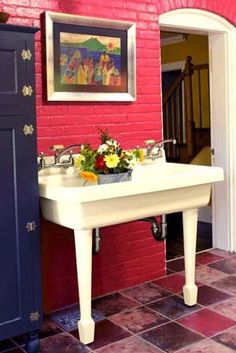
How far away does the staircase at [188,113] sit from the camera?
643 centimetres

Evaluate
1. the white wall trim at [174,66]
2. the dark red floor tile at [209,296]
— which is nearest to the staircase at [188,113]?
the white wall trim at [174,66]

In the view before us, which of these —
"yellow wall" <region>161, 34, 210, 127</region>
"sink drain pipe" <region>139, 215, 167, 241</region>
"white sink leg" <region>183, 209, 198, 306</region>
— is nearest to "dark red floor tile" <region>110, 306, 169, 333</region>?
"white sink leg" <region>183, 209, 198, 306</region>

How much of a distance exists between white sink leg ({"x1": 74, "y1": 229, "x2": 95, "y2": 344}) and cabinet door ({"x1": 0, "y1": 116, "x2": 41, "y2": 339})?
24cm

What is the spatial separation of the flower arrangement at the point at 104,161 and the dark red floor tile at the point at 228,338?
3.74 feet

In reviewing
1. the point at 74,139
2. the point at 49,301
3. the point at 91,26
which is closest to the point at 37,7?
the point at 91,26

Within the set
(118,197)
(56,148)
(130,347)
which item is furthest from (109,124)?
(130,347)

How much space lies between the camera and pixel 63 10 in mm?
3199

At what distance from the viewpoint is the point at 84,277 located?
2.75m

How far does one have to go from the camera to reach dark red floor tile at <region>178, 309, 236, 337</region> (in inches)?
116

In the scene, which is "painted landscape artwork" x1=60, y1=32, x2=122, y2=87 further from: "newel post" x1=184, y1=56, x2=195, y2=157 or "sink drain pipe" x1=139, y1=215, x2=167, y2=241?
"newel post" x1=184, y1=56, x2=195, y2=157

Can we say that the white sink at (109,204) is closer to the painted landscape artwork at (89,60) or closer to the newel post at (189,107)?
the painted landscape artwork at (89,60)

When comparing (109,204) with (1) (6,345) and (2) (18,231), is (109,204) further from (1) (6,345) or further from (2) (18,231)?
(1) (6,345)

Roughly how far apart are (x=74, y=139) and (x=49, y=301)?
3.72 ft

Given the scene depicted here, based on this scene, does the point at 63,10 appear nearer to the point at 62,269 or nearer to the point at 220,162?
the point at 62,269
